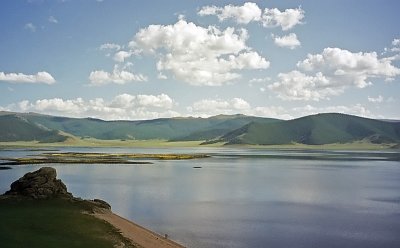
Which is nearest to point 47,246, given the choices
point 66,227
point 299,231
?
point 66,227

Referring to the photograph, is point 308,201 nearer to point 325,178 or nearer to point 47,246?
point 325,178

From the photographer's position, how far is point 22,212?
4484cm

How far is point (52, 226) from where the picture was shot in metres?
39.5

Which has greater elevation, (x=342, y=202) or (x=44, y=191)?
(x=44, y=191)

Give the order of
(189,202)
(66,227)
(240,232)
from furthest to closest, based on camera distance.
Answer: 1. (189,202)
2. (240,232)
3. (66,227)

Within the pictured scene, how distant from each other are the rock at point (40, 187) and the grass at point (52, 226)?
1911 millimetres

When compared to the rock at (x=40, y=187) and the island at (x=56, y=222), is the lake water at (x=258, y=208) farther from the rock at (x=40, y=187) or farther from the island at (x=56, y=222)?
the rock at (x=40, y=187)

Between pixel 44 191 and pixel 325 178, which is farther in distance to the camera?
pixel 325 178

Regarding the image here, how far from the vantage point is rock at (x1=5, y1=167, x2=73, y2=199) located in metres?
53.5

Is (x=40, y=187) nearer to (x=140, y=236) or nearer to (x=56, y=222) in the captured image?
(x=56, y=222)

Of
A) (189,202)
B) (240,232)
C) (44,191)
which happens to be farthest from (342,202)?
(44,191)

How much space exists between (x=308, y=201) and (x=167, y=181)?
39.1 metres

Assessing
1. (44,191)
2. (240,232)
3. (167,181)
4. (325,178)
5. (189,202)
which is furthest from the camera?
(325,178)

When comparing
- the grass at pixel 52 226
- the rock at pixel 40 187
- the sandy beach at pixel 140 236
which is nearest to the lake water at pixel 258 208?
the sandy beach at pixel 140 236
